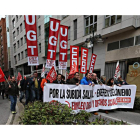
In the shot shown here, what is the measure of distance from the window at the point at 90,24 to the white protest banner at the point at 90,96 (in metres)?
9.35

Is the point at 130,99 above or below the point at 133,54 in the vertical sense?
below

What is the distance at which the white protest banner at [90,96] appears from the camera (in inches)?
172

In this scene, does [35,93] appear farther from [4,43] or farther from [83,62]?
[4,43]

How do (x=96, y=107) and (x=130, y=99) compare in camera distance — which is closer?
(x=96, y=107)

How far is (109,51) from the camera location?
39.0 ft

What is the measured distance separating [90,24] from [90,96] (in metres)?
10.9

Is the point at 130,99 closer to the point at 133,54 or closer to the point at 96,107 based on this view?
the point at 96,107

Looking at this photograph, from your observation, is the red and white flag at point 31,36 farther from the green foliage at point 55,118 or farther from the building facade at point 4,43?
the building facade at point 4,43

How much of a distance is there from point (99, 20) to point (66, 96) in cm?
1041

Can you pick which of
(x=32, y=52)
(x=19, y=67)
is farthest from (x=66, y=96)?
(x=19, y=67)

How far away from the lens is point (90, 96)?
472 cm

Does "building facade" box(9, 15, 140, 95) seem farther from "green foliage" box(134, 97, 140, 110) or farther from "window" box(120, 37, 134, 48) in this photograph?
"green foliage" box(134, 97, 140, 110)

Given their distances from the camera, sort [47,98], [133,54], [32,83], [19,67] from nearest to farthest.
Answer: [47,98] → [32,83] → [133,54] → [19,67]

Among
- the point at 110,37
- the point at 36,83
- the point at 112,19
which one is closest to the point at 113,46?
the point at 110,37
